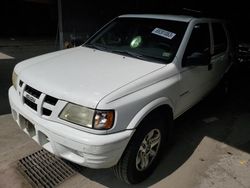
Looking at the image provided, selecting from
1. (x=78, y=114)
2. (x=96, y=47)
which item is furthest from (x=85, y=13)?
(x=78, y=114)

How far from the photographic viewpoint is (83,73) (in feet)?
9.06

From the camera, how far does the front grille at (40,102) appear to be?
8.04 feet

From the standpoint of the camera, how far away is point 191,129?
4316 millimetres

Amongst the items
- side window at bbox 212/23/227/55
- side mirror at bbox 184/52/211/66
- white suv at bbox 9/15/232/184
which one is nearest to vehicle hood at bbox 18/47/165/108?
white suv at bbox 9/15/232/184

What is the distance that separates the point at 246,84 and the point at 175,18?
4.32 m

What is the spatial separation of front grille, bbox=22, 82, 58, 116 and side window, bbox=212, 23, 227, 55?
291cm

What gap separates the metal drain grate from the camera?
2906 millimetres

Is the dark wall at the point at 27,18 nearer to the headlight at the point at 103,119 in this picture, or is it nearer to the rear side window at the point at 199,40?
the rear side window at the point at 199,40

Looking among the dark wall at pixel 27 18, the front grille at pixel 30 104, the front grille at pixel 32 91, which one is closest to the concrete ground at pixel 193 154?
the front grille at pixel 30 104

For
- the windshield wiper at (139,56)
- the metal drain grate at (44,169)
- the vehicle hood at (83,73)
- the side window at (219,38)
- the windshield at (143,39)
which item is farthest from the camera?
the side window at (219,38)

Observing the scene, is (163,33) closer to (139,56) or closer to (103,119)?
(139,56)

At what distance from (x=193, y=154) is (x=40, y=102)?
217 centimetres

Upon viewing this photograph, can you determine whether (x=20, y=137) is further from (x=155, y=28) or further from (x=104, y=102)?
(x=155, y=28)

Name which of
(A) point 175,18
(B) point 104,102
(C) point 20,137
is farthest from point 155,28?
(C) point 20,137
